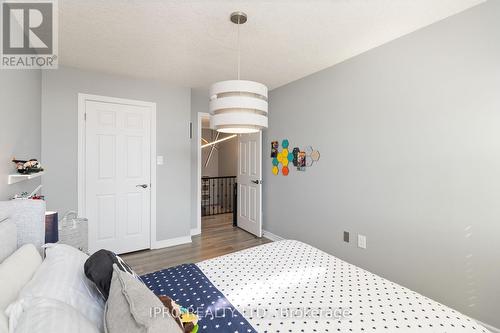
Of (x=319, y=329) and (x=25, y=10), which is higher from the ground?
(x=25, y=10)

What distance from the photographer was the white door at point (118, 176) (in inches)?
126

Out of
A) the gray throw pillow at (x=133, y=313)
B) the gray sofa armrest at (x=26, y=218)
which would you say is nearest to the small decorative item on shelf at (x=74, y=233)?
the gray sofa armrest at (x=26, y=218)

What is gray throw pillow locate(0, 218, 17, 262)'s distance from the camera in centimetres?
117

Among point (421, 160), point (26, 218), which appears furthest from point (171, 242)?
point (421, 160)

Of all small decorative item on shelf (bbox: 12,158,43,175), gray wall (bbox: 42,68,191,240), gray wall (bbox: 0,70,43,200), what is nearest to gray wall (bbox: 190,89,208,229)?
gray wall (bbox: 42,68,191,240)

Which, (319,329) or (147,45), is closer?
(319,329)

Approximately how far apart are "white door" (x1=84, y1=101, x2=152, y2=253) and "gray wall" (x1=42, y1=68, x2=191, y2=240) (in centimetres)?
16

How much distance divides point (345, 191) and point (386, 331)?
6.30 ft

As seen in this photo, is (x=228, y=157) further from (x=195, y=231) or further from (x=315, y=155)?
(x=315, y=155)

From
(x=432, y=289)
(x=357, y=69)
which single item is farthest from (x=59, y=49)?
(x=432, y=289)

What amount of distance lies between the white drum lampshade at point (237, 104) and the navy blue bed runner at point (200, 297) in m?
0.99

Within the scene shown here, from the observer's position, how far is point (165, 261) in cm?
319

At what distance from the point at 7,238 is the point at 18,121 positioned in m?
1.20

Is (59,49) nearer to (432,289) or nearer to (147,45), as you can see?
(147,45)
